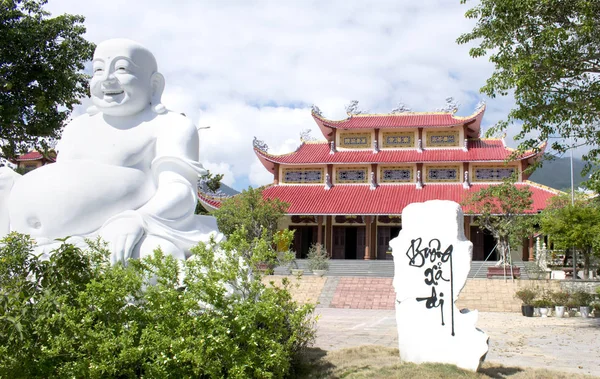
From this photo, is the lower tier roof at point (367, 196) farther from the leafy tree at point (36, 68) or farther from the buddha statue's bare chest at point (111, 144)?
the buddha statue's bare chest at point (111, 144)

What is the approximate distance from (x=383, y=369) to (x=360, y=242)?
19139 millimetres

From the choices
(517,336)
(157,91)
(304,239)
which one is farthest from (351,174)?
(157,91)

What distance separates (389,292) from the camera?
52.0 ft

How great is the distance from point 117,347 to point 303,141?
74.2 ft

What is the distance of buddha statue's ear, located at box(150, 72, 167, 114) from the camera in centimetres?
622

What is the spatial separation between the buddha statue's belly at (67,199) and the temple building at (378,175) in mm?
16739

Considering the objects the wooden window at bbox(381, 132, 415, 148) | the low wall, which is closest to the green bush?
the low wall

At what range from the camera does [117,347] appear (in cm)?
377

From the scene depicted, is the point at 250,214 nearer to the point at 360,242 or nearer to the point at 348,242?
the point at 348,242

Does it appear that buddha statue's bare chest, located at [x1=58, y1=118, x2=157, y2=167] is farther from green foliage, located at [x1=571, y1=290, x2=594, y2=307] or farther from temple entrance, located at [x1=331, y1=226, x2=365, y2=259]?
temple entrance, located at [x1=331, y1=226, x2=365, y2=259]

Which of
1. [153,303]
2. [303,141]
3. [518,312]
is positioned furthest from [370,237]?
[153,303]

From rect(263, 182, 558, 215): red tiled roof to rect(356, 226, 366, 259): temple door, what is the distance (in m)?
1.67

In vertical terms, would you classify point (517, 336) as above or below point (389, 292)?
below

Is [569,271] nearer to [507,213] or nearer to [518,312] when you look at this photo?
[507,213]
